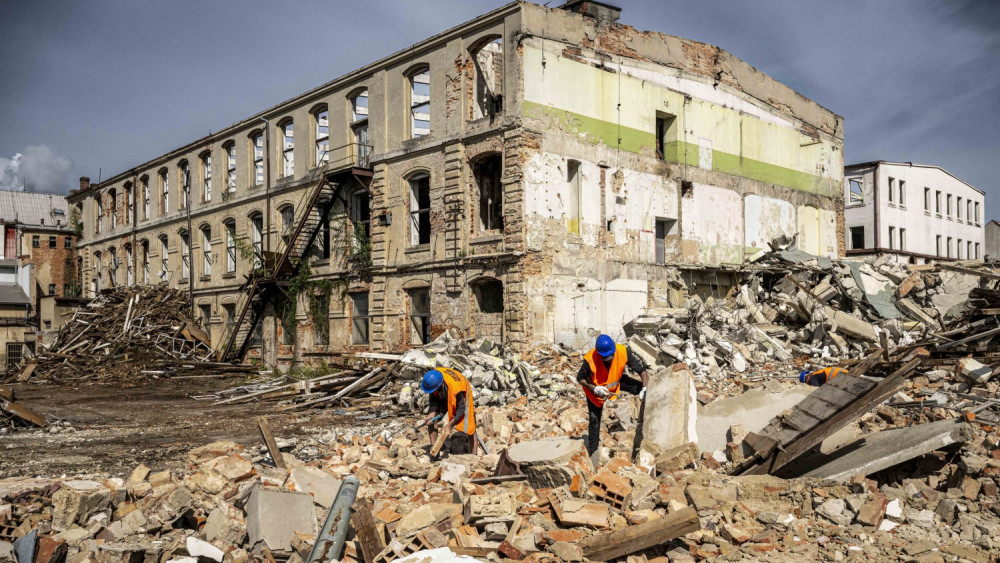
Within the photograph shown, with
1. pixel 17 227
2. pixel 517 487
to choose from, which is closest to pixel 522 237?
pixel 517 487

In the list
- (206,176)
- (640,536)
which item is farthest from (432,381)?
(206,176)

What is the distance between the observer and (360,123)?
2288cm

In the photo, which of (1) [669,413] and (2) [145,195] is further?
(2) [145,195]

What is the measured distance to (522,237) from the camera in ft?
59.1

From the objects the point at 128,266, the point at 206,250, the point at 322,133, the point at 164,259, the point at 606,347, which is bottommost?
the point at 606,347

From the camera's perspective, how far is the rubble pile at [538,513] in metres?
5.73

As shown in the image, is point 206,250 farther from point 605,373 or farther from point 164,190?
point 605,373

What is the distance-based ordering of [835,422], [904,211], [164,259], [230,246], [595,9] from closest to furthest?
1. [835,422]
2. [595,9]
3. [230,246]
4. [164,259]
5. [904,211]

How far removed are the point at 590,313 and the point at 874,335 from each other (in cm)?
686

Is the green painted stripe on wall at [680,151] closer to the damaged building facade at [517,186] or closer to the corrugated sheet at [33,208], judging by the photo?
the damaged building facade at [517,186]

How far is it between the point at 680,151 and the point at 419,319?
9549mm

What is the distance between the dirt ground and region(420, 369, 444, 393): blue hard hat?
425 cm

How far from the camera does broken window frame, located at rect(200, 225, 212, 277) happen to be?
3042cm

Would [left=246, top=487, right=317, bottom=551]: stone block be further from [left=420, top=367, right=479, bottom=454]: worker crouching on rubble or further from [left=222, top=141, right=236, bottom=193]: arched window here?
[left=222, top=141, right=236, bottom=193]: arched window
